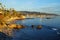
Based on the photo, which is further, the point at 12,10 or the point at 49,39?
the point at 12,10

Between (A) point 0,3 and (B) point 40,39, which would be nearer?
(B) point 40,39

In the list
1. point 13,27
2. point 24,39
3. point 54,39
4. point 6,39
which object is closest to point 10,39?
point 6,39

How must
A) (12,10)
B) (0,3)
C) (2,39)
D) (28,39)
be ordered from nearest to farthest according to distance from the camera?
1. (2,39)
2. (28,39)
3. (0,3)
4. (12,10)

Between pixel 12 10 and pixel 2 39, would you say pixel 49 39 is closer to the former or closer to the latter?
pixel 2 39

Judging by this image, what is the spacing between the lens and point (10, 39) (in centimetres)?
5228

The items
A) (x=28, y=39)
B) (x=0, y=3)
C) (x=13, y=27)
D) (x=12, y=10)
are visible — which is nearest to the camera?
(x=28, y=39)

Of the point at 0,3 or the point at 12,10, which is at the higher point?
the point at 0,3

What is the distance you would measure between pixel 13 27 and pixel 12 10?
10541cm

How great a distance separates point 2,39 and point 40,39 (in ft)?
35.7

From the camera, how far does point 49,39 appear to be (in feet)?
183

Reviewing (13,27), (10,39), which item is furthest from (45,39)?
(13,27)

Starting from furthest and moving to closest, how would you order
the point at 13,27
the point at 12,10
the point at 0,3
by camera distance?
the point at 12,10 → the point at 0,3 → the point at 13,27

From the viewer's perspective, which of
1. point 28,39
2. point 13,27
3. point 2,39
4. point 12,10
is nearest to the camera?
point 2,39

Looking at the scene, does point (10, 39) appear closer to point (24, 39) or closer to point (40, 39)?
point (24, 39)
